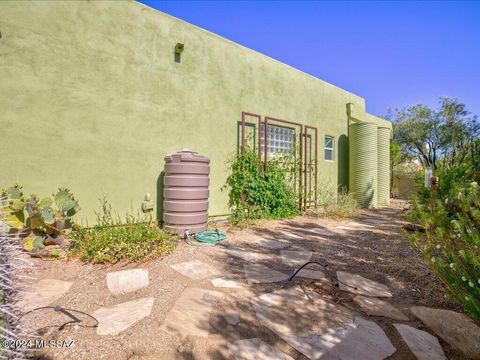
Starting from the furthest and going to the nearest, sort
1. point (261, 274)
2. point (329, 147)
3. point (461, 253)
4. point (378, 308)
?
point (329, 147) → point (261, 274) → point (378, 308) → point (461, 253)

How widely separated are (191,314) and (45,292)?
4.86 feet

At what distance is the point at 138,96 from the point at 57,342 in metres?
4.19

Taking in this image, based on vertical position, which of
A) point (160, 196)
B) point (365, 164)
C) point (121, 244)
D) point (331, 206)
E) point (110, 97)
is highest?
point (110, 97)

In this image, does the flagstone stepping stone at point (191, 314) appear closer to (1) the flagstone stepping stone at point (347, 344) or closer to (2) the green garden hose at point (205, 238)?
(1) the flagstone stepping stone at point (347, 344)

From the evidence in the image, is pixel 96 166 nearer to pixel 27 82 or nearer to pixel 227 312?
pixel 27 82

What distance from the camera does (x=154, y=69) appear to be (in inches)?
203

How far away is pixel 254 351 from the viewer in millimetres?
1733

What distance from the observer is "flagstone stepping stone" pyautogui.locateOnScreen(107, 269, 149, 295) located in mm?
2541

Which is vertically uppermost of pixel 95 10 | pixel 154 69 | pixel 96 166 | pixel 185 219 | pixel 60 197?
pixel 95 10

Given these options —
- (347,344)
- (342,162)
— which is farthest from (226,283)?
(342,162)

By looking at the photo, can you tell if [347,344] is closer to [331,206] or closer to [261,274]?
[261,274]

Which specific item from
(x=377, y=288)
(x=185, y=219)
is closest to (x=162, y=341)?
(x=377, y=288)

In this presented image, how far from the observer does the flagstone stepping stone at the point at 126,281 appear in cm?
254

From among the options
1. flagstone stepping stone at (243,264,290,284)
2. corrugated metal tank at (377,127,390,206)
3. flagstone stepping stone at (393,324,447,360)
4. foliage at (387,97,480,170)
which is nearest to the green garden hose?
flagstone stepping stone at (243,264,290,284)
